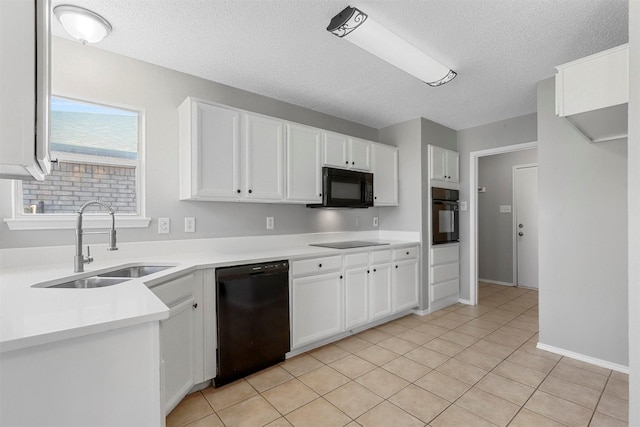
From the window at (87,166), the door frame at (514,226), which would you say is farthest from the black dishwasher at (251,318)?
the door frame at (514,226)

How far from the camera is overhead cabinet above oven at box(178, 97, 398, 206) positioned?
233 centimetres

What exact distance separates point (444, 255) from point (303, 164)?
229 cm

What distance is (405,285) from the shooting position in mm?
3494

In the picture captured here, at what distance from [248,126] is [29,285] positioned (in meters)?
1.75

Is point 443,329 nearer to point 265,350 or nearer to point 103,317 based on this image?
point 265,350

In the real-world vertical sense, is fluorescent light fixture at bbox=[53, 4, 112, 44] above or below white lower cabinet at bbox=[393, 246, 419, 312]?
above

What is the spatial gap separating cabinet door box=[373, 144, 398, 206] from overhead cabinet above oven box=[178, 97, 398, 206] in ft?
1.31

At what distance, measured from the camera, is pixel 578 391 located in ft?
6.84

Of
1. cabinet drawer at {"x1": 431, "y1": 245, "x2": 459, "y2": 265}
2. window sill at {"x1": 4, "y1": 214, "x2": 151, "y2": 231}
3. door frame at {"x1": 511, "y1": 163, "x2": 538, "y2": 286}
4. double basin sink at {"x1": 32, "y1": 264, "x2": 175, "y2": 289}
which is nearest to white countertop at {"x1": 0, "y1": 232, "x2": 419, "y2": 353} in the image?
double basin sink at {"x1": 32, "y1": 264, "x2": 175, "y2": 289}

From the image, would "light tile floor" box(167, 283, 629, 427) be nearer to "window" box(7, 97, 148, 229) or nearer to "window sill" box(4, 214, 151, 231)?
"window sill" box(4, 214, 151, 231)

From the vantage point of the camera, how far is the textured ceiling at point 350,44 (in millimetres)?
1767

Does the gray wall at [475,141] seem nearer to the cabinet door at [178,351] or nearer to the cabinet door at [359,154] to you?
the cabinet door at [359,154]

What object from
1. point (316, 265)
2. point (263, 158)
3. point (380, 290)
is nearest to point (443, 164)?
point (380, 290)

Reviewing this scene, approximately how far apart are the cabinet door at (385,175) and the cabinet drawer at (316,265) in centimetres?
109
